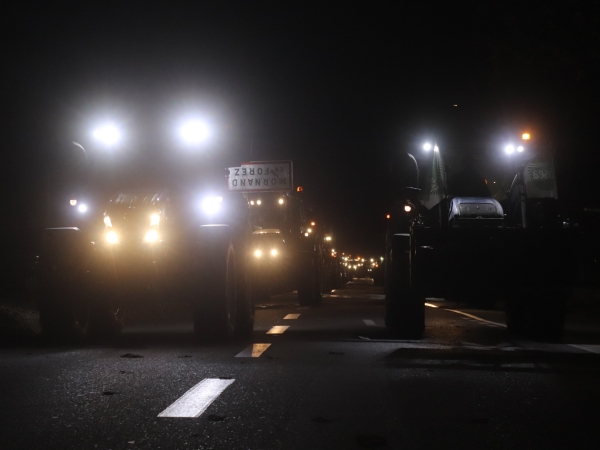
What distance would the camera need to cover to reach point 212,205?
12430 millimetres

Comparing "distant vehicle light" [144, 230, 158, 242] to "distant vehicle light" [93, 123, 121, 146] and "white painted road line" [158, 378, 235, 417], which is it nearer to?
"distant vehicle light" [93, 123, 121, 146]

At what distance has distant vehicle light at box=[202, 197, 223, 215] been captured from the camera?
12.4 metres

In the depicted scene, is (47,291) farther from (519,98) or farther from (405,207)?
(519,98)

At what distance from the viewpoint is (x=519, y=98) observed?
75.2ft

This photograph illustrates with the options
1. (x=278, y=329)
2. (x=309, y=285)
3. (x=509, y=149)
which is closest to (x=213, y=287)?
(x=278, y=329)

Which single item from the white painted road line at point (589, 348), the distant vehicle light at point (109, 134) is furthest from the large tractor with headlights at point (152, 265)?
the white painted road line at point (589, 348)

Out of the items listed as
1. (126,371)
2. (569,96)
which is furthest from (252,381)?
(569,96)

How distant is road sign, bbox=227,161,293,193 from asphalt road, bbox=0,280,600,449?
79.0 ft

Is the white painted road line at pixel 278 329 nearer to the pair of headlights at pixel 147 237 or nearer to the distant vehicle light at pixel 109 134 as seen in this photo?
the pair of headlights at pixel 147 237

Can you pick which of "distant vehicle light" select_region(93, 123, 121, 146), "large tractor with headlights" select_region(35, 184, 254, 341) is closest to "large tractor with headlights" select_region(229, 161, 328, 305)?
"distant vehicle light" select_region(93, 123, 121, 146)

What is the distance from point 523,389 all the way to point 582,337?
23.1ft

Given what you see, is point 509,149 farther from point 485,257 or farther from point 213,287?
point 213,287

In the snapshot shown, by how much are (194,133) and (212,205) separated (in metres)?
A: 1.25

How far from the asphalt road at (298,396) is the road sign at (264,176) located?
79.0ft
